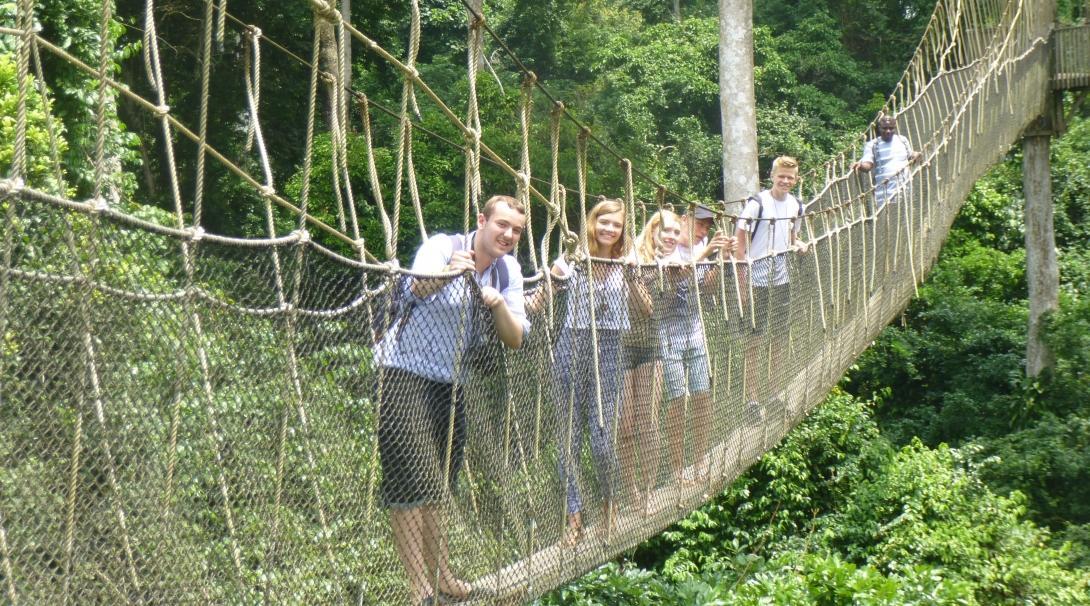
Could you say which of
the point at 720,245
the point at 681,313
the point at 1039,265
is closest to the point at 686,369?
the point at 681,313

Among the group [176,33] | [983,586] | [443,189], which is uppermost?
[176,33]

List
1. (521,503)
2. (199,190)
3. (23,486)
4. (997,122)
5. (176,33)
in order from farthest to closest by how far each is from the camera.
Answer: (176,33) < (997,122) < (521,503) < (199,190) < (23,486)

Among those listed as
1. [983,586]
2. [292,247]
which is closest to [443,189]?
[983,586]

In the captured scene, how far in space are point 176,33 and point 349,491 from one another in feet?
30.0

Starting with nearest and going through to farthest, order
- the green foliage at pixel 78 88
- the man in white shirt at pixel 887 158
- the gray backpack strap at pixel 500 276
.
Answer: the gray backpack strap at pixel 500 276 → the green foliage at pixel 78 88 → the man in white shirt at pixel 887 158

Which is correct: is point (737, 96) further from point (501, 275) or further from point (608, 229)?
point (501, 275)

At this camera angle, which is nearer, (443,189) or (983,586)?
(983,586)

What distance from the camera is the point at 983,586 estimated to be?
690cm

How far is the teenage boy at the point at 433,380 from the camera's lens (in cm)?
225

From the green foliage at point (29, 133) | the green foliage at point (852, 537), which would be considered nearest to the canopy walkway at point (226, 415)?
the green foliage at point (29, 133)

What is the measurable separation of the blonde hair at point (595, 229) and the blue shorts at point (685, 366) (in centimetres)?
36

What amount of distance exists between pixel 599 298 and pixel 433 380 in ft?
2.77

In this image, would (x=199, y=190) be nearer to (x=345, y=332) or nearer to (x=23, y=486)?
(x=345, y=332)

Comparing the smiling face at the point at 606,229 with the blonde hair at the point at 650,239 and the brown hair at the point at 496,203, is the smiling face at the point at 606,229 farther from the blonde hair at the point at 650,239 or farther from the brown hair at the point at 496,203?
the brown hair at the point at 496,203
